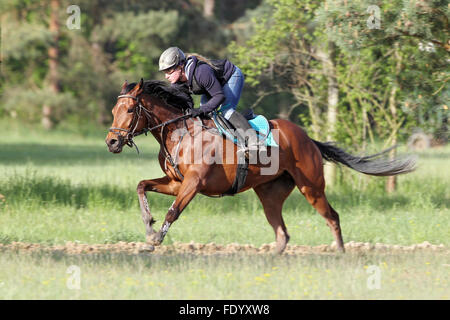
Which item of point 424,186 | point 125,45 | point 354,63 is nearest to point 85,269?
point 354,63

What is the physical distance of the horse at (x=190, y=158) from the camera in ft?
27.9

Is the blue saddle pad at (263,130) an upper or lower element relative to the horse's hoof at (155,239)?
upper

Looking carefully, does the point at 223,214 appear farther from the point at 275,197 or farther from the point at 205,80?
the point at 205,80

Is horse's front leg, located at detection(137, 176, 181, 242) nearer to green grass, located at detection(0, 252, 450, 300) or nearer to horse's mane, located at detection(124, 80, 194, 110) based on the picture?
green grass, located at detection(0, 252, 450, 300)

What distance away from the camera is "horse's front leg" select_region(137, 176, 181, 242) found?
8.57 metres

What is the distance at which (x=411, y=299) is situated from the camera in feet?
21.6

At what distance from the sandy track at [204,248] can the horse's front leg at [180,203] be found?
2.90ft

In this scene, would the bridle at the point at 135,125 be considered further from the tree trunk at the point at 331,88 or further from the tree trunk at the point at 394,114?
the tree trunk at the point at 331,88

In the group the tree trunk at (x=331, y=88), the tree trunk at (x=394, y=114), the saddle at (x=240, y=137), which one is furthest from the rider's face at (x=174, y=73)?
the tree trunk at (x=331, y=88)

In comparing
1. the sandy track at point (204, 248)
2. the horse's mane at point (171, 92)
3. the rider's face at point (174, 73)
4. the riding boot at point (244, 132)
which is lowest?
the sandy track at point (204, 248)

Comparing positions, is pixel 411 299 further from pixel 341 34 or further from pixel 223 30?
pixel 223 30

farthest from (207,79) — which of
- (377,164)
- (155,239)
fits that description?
(377,164)

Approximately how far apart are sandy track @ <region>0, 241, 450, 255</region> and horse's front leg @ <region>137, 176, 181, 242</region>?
0.73 m

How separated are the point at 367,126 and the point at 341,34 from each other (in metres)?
4.74
